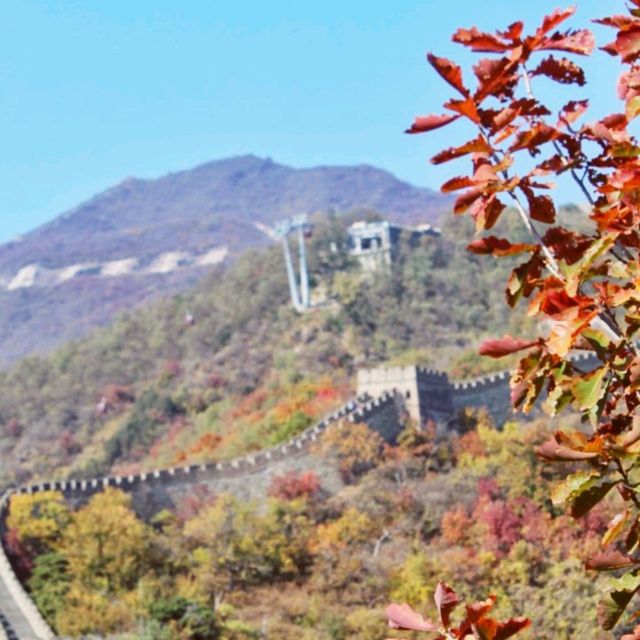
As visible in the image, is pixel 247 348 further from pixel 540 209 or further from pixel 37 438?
pixel 540 209

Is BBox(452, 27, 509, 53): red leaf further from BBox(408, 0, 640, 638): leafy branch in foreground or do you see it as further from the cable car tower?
the cable car tower

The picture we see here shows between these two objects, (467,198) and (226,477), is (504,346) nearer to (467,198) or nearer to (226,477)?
(467,198)

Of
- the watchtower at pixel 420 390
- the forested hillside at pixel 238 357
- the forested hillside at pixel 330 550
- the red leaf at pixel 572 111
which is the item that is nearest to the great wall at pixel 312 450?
the watchtower at pixel 420 390

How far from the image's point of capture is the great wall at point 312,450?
2800 cm

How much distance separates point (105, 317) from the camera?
116 metres

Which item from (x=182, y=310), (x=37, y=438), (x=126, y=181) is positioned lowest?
(x=37, y=438)

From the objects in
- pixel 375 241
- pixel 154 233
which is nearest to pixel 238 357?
pixel 375 241

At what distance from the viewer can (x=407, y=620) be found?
9.21 feet

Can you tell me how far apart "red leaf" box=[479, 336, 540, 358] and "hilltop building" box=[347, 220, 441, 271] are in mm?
53235

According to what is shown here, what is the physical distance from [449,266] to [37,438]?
21180 millimetres

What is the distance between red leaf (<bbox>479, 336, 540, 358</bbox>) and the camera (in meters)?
2.93

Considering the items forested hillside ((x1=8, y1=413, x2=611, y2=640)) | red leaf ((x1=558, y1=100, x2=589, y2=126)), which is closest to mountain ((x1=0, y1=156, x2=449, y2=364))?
forested hillside ((x1=8, y1=413, x2=611, y2=640))

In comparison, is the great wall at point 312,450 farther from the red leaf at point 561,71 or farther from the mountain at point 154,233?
the mountain at point 154,233

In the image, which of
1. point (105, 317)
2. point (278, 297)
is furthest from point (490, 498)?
point (105, 317)
